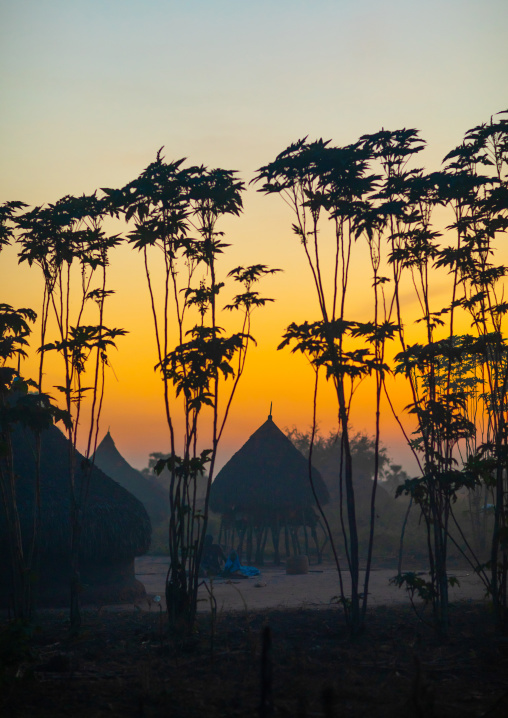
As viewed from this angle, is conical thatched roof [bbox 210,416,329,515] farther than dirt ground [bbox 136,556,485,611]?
Yes

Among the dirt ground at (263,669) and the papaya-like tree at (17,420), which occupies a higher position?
the papaya-like tree at (17,420)

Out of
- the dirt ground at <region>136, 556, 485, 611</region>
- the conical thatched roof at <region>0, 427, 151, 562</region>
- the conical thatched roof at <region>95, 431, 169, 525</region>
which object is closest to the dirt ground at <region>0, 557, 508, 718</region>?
the dirt ground at <region>136, 556, 485, 611</region>

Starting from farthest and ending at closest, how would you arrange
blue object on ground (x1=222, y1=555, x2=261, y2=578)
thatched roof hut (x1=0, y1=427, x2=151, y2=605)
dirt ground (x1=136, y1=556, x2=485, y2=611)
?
blue object on ground (x1=222, y1=555, x2=261, y2=578) → thatched roof hut (x1=0, y1=427, x2=151, y2=605) → dirt ground (x1=136, y1=556, x2=485, y2=611)

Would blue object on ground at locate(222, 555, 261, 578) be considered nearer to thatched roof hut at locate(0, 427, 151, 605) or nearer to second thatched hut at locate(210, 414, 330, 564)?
second thatched hut at locate(210, 414, 330, 564)

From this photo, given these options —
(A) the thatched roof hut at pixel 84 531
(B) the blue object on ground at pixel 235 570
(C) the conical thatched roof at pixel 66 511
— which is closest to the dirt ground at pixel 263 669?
(A) the thatched roof hut at pixel 84 531

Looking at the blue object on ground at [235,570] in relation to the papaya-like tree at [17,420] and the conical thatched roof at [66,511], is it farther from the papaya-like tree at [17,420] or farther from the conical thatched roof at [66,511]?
the papaya-like tree at [17,420]

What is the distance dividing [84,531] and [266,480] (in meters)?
11.0

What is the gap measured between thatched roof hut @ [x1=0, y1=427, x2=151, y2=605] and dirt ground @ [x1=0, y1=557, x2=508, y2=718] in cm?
328

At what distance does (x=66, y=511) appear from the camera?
1367 centimetres

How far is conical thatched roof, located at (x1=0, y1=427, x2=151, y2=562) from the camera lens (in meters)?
13.2

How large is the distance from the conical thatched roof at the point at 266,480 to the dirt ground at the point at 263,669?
43.9 feet

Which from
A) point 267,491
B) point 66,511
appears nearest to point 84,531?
point 66,511

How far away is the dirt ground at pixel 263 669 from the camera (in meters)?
4.95

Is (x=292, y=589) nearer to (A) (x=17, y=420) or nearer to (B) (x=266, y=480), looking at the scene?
(B) (x=266, y=480)
